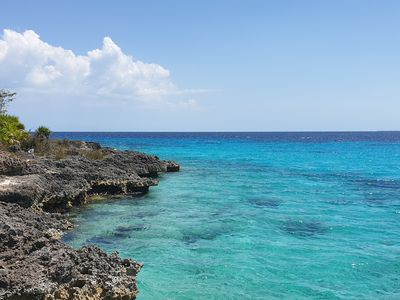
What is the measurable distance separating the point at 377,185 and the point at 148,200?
23085 millimetres

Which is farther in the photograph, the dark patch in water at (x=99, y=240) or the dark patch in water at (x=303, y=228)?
the dark patch in water at (x=303, y=228)

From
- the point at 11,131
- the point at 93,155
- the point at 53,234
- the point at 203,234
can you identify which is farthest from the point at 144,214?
the point at 11,131

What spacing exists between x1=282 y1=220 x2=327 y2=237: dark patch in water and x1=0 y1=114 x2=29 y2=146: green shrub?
2526 cm

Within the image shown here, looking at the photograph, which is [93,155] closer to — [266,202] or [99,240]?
[266,202]

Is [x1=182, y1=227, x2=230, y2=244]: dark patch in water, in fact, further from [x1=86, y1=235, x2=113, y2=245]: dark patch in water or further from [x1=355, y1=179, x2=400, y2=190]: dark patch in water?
[x1=355, y1=179, x2=400, y2=190]: dark patch in water

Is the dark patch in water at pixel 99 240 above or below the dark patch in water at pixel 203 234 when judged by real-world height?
above

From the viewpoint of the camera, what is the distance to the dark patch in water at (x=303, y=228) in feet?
73.6

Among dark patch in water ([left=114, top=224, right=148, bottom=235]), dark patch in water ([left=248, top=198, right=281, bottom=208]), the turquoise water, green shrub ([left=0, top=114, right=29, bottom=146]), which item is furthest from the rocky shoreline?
dark patch in water ([left=248, top=198, right=281, bottom=208])

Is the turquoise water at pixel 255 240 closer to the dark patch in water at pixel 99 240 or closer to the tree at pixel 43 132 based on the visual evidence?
the dark patch in water at pixel 99 240

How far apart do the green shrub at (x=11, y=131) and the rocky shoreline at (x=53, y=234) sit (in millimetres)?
3794

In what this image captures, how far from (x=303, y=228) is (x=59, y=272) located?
15.0 meters

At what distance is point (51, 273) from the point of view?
11.8 meters

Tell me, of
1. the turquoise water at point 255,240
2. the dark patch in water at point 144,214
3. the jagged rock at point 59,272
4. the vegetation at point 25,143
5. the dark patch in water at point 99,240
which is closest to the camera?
the jagged rock at point 59,272

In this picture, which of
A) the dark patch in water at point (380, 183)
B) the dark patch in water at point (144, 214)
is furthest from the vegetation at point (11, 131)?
the dark patch in water at point (380, 183)
